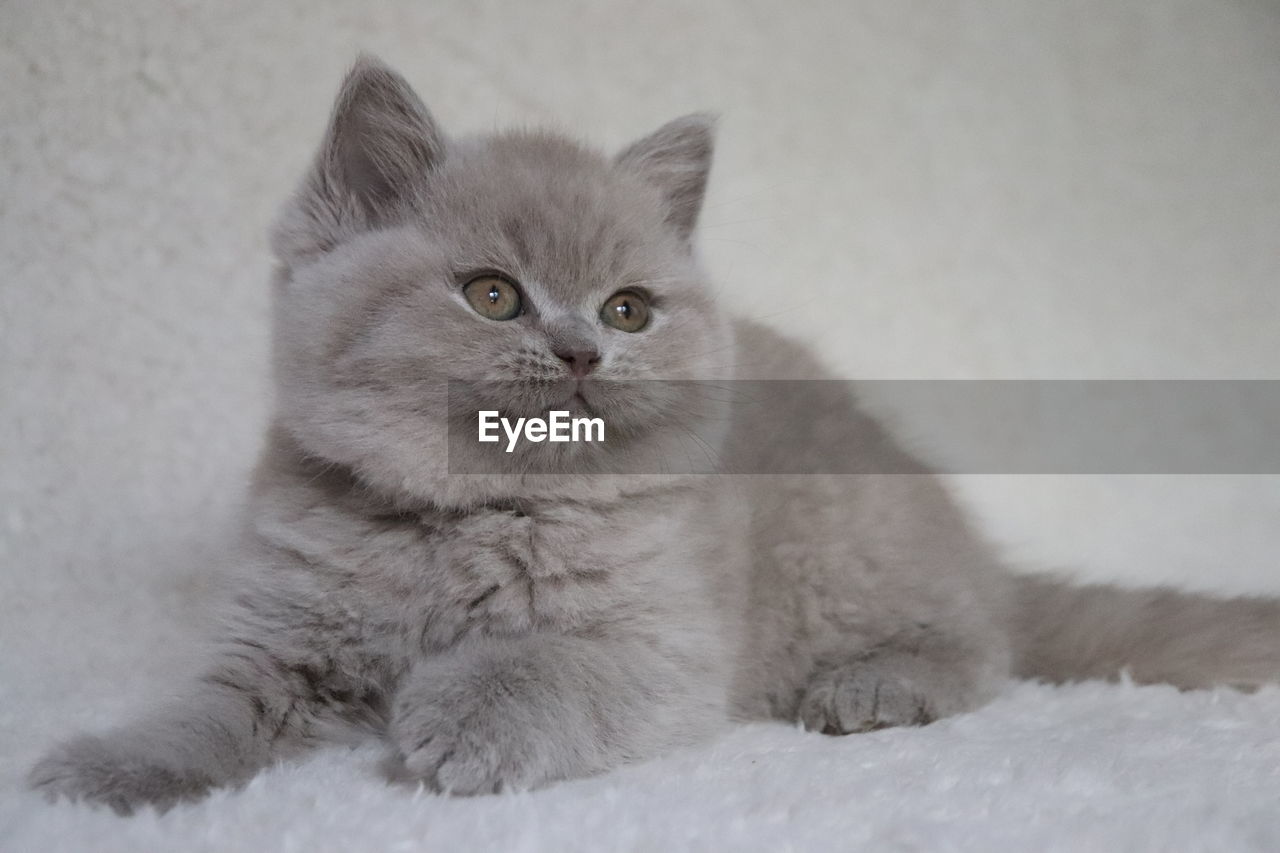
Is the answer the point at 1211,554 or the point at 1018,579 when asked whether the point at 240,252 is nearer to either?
the point at 1018,579

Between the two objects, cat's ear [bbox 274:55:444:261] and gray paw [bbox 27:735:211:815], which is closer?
gray paw [bbox 27:735:211:815]

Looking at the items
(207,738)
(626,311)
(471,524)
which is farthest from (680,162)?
(207,738)

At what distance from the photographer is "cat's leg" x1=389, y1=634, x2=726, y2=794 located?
122 cm

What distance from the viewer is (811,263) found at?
274cm

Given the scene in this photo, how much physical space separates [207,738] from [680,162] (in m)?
0.99

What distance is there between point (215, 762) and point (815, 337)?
1406 millimetres

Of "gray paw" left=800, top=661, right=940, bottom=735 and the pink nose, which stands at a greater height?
the pink nose

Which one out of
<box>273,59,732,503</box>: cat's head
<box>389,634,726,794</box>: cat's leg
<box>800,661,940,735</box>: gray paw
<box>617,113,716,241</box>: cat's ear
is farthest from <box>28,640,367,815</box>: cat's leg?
<box>617,113,716,241</box>: cat's ear

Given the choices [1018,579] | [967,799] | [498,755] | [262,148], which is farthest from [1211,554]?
[262,148]

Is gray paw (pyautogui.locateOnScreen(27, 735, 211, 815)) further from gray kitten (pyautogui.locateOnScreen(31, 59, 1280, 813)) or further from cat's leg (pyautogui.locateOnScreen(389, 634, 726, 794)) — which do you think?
cat's leg (pyautogui.locateOnScreen(389, 634, 726, 794))

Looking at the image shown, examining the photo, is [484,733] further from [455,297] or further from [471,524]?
[455,297]

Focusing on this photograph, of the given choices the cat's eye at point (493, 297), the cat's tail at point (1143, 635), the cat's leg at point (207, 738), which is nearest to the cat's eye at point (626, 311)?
the cat's eye at point (493, 297)

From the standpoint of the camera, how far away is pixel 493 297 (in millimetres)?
1420

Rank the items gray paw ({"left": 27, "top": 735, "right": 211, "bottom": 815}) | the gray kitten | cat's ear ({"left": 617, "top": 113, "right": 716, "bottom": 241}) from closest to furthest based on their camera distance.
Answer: gray paw ({"left": 27, "top": 735, "right": 211, "bottom": 815}), the gray kitten, cat's ear ({"left": 617, "top": 113, "right": 716, "bottom": 241})
